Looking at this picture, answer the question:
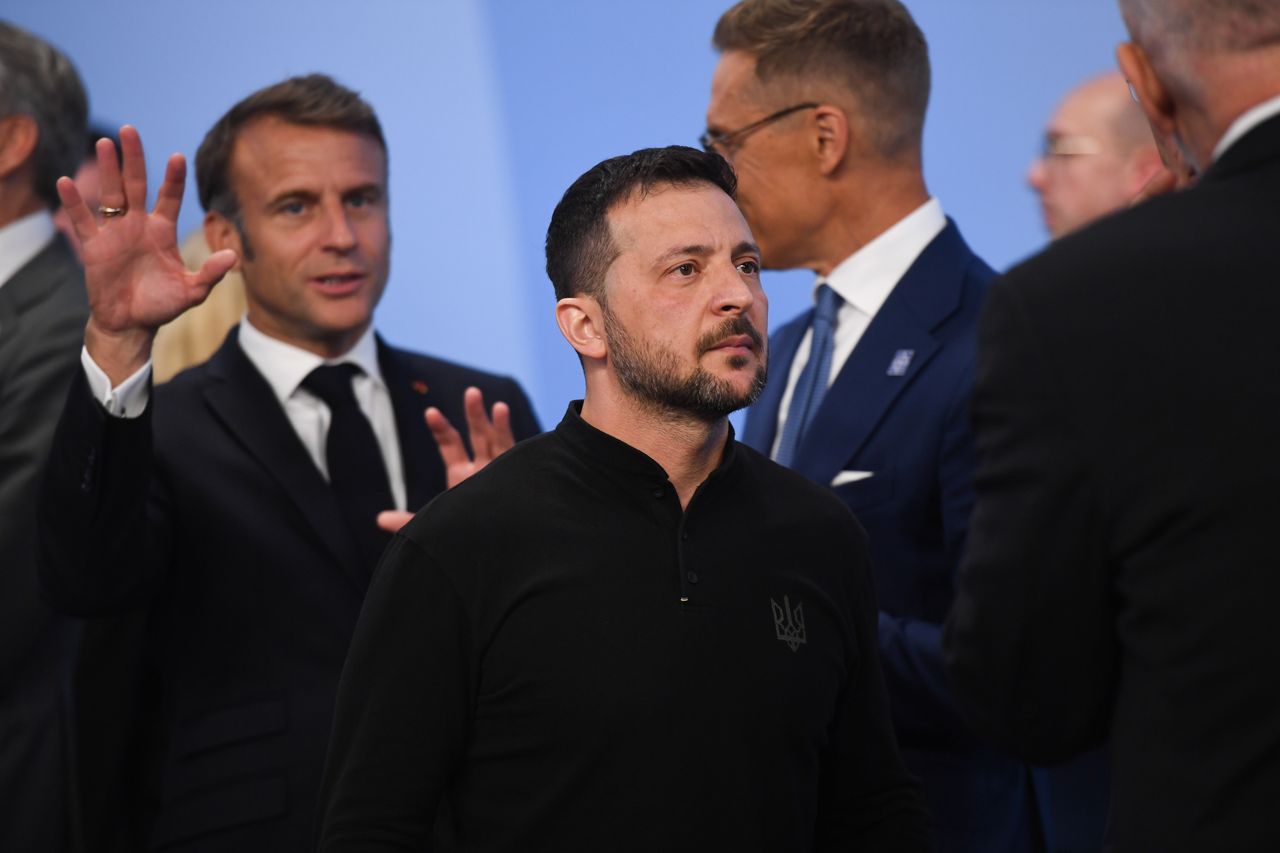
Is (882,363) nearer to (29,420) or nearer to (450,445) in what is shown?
(450,445)

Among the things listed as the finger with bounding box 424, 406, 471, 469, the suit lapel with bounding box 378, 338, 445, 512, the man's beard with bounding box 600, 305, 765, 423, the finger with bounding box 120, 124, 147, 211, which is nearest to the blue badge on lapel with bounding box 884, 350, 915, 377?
the man's beard with bounding box 600, 305, 765, 423

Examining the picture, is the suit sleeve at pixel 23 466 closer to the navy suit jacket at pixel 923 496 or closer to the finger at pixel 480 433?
the finger at pixel 480 433

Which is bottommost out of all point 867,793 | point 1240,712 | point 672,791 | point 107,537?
point 867,793

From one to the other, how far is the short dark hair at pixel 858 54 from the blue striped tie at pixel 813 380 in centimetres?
27

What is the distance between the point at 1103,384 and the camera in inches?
49.6

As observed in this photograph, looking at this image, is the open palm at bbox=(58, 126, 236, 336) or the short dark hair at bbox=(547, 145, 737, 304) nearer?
the short dark hair at bbox=(547, 145, 737, 304)

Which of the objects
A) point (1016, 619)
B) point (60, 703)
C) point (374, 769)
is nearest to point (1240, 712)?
point (1016, 619)

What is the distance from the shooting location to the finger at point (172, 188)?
2174 millimetres

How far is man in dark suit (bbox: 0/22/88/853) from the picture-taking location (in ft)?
7.78

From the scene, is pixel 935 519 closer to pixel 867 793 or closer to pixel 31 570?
pixel 867 793

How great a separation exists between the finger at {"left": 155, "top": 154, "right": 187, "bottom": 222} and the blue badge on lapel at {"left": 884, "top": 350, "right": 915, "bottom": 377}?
1.05m

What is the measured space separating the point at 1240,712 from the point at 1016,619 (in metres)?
0.19

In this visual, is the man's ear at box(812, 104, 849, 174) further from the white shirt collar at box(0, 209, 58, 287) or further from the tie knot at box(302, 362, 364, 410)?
the white shirt collar at box(0, 209, 58, 287)

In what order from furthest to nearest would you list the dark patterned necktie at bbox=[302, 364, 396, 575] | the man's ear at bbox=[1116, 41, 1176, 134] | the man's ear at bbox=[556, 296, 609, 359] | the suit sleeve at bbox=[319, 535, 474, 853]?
the dark patterned necktie at bbox=[302, 364, 396, 575]
the man's ear at bbox=[556, 296, 609, 359]
the suit sleeve at bbox=[319, 535, 474, 853]
the man's ear at bbox=[1116, 41, 1176, 134]
